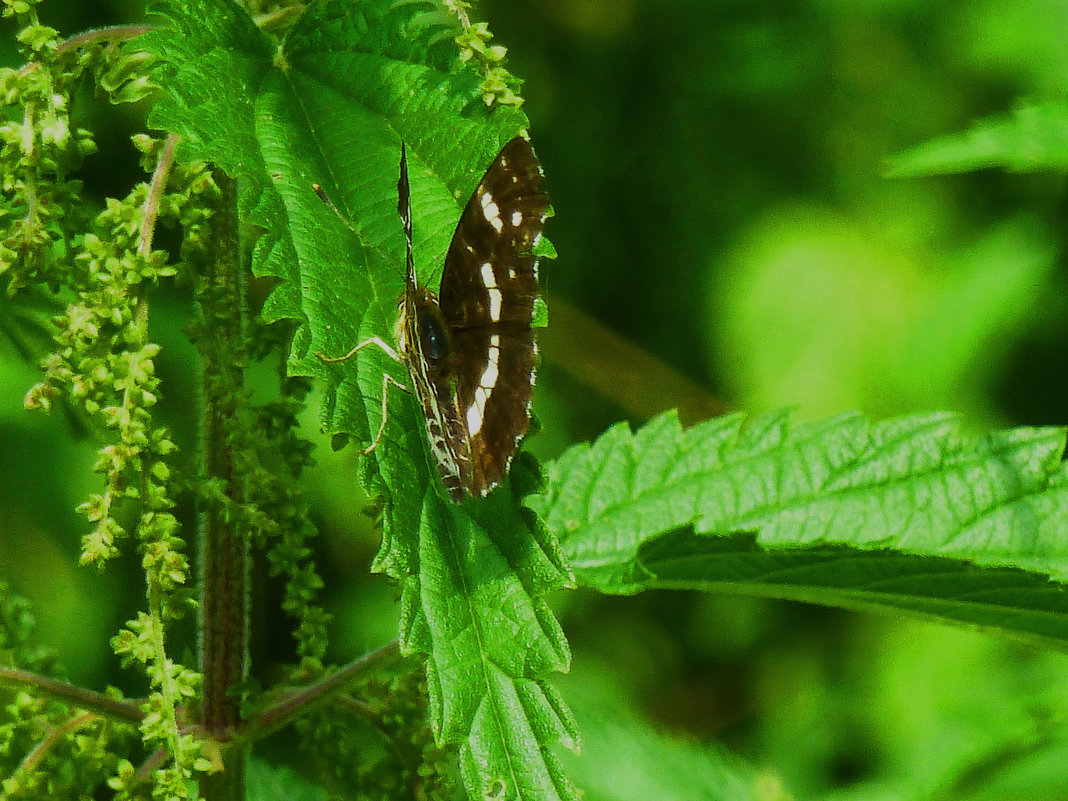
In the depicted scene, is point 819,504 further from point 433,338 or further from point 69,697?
point 69,697

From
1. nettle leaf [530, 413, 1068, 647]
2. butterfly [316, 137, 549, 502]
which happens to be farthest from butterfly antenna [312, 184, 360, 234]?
nettle leaf [530, 413, 1068, 647]

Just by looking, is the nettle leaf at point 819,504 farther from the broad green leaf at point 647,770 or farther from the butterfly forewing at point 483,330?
the broad green leaf at point 647,770

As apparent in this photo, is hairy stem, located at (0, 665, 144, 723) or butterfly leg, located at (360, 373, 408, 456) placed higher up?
butterfly leg, located at (360, 373, 408, 456)

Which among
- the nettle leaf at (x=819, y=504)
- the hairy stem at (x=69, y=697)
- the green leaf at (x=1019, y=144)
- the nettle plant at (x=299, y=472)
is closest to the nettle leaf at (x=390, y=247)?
the nettle plant at (x=299, y=472)

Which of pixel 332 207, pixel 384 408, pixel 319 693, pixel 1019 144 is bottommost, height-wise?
pixel 319 693

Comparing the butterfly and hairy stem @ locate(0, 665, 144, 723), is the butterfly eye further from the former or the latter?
hairy stem @ locate(0, 665, 144, 723)

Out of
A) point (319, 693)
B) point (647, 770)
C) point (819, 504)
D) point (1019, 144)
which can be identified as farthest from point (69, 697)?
point (1019, 144)
